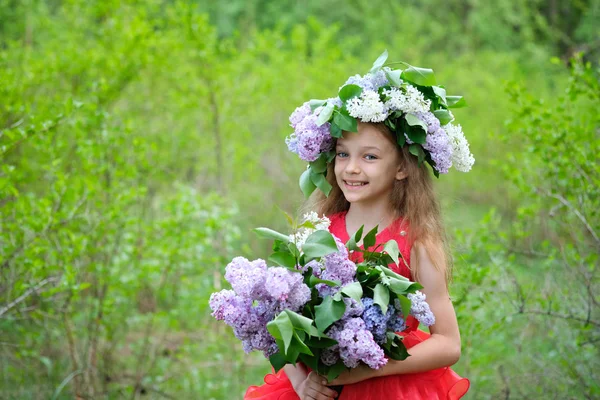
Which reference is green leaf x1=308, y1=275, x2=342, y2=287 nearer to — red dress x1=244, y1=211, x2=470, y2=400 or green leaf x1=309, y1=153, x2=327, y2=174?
red dress x1=244, y1=211, x2=470, y2=400

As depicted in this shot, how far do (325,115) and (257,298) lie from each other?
73 cm

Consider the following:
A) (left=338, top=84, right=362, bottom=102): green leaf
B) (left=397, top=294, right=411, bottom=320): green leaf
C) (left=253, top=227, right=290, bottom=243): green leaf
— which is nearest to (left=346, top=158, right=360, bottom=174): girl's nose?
(left=338, top=84, right=362, bottom=102): green leaf

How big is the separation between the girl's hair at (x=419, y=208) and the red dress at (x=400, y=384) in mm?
49

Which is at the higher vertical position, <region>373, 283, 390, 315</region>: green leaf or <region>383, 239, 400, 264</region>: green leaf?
<region>383, 239, 400, 264</region>: green leaf

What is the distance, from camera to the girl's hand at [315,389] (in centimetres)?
237

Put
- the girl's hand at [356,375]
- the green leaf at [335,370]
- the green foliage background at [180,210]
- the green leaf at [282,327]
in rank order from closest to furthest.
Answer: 1. the green leaf at [282,327]
2. the green leaf at [335,370]
3. the girl's hand at [356,375]
4. the green foliage background at [180,210]

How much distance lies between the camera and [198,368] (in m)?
5.66

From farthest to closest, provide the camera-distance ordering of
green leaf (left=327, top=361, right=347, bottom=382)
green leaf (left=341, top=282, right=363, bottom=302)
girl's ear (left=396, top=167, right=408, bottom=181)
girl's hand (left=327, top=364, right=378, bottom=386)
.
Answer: girl's ear (left=396, top=167, right=408, bottom=181) → girl's hand (left=327, top=364, right=378, bottom=386) → green leaf (left=327, top=361, right=347, bottom=382) → green leaf (left=341, top=282, right=363, bottom=302)

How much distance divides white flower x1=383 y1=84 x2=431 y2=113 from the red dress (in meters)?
0.43

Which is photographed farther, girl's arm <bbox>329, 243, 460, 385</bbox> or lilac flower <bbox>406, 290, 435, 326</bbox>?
girl's arm <bbox>329, 243, 460, 385</bbox>

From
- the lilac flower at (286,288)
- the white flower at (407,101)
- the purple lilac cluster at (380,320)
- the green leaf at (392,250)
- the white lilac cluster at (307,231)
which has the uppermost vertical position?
the white flower at (407,101)

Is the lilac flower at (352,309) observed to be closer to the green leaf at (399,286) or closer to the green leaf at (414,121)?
the green leaf at (399,286)

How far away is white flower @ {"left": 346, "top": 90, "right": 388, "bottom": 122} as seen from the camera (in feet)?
8.10

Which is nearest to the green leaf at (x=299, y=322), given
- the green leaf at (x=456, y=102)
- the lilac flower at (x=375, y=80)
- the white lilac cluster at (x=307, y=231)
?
the white lilac cluster at (x=307, y=231)
